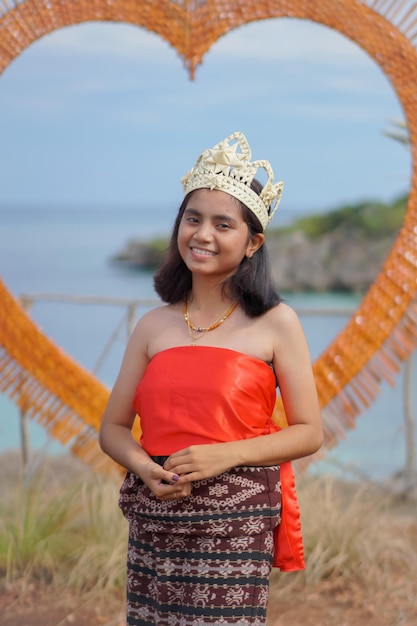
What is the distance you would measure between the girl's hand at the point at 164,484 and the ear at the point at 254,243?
55cm

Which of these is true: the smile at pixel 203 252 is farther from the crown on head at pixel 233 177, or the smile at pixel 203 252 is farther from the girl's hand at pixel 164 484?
the girl's hand at pixel 164 484

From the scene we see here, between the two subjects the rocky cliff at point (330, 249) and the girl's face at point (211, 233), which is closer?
the girl's face at point (211, 233)

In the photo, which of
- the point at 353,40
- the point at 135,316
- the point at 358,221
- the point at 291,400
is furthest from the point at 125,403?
the point at 358,221

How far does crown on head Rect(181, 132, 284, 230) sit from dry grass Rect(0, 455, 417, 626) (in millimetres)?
1881

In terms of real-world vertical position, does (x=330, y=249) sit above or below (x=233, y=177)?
below

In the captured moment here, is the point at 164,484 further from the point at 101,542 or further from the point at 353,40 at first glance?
the point at 353,40

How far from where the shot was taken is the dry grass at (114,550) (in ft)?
12.0

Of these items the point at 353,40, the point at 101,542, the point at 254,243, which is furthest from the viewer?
the point at 101,542

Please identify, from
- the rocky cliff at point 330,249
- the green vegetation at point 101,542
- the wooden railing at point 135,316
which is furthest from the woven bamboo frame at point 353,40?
the rocky cliff at point 330,249

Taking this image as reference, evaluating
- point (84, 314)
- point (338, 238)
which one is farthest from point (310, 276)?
point (84, 314)

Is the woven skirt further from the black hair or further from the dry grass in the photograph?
the dry grass

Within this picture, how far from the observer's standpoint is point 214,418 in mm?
2066

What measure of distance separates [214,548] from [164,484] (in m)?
0.18

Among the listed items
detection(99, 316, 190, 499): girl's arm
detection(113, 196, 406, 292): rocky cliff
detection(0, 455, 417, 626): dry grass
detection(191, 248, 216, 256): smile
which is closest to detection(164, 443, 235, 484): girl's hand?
detection(99, 316, 190, 499): girl's arm
